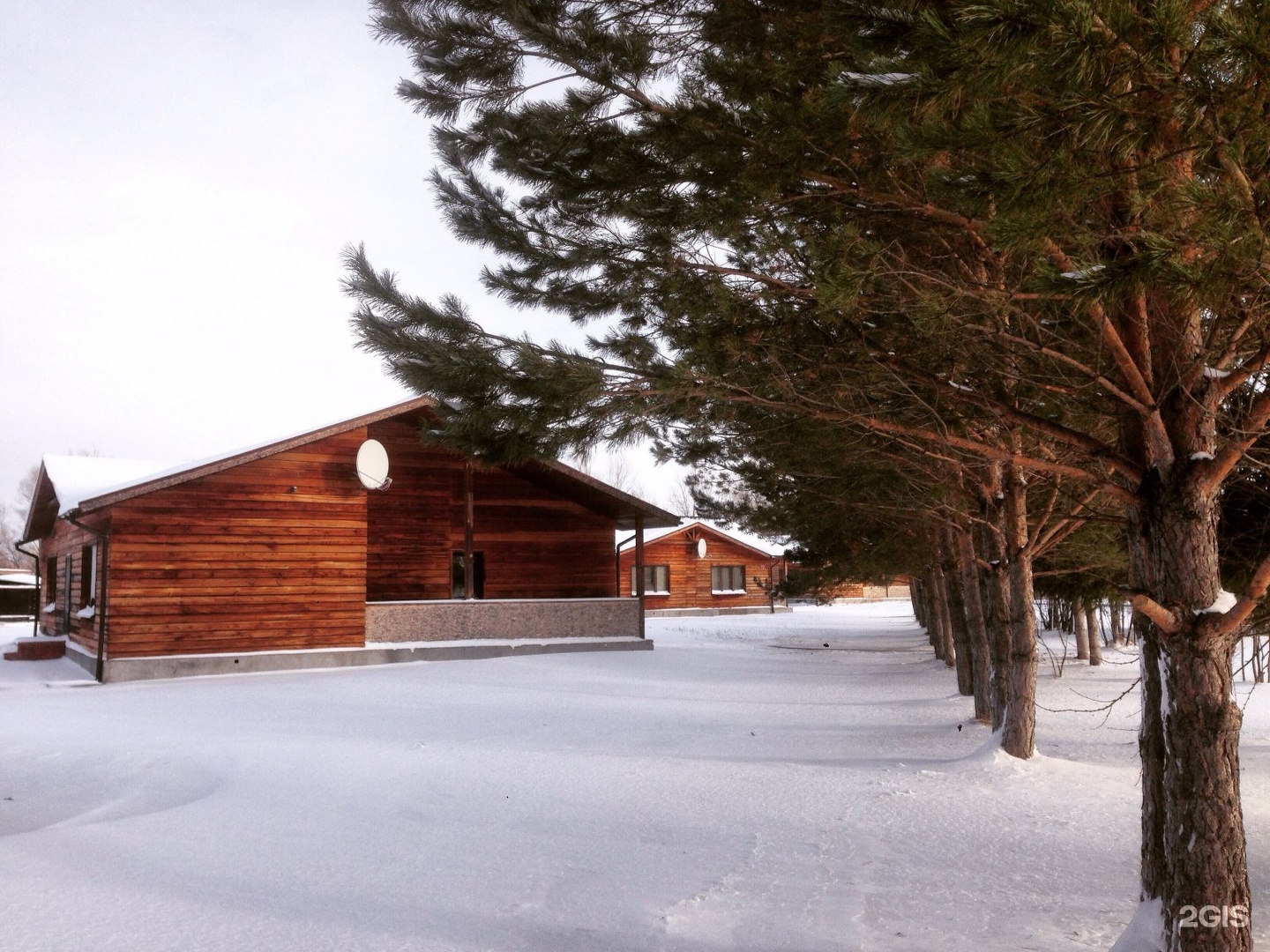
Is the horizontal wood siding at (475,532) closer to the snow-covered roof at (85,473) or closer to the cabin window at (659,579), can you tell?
the snow-covered roof at (85,473)

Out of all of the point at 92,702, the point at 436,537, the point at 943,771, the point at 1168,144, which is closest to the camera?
the point at 1168,144

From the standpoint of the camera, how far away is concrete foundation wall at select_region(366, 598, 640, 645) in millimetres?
18094

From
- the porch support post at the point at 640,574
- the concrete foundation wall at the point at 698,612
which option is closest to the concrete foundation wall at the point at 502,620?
the porch support post at the point at 640,574

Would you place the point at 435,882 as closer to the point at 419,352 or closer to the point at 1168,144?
the point at 419,352

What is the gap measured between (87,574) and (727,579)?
2782 cm

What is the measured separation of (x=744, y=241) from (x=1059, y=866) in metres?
4.41

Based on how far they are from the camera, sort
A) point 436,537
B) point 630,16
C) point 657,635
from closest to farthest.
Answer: point 630,16
point 436,537
point 657,635

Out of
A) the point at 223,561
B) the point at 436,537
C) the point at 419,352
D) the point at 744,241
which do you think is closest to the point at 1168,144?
the point at 744,241

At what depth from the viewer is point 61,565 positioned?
22.0 meters

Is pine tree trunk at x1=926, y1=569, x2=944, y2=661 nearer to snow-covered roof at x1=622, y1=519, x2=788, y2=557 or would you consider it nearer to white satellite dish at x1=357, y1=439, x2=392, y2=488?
white satellite dish at x1=357, y1=439, x2=392, y2=488

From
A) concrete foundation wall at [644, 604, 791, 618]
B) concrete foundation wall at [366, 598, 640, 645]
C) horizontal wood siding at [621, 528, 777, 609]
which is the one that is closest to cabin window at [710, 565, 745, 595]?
horizontal wood siding at [621, 528, 777, 609]

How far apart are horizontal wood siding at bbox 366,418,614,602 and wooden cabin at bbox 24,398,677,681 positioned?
0.03 meters

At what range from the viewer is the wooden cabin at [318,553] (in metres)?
15.2

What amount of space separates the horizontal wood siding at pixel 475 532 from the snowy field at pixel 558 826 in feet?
24.1
